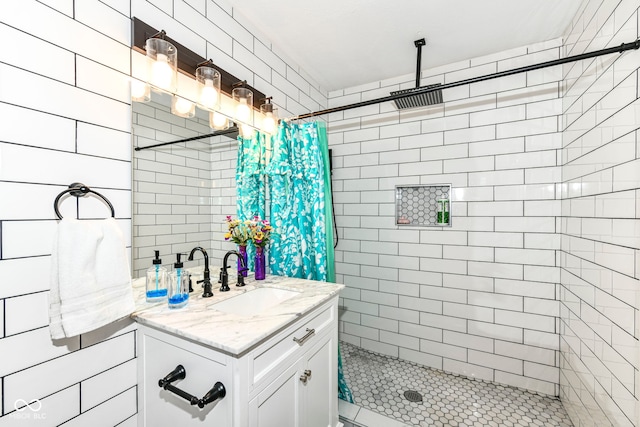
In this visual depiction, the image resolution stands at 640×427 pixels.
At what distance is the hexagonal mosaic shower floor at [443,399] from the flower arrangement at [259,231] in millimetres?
1284

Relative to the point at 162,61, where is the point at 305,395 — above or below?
below

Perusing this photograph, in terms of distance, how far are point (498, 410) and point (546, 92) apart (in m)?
2.16

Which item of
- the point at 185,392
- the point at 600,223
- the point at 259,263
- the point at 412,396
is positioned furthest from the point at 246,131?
the point at 412,396

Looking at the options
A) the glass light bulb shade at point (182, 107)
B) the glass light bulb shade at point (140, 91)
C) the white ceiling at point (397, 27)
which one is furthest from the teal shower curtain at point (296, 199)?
the glass light bulb shade at point (140, 91)

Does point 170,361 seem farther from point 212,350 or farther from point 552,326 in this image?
point 552,326

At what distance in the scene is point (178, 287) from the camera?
1178mm

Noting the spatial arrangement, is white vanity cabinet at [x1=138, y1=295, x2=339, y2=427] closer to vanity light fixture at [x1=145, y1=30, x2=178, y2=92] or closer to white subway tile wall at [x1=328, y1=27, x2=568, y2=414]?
vanity light fixture at [x1=145, y1=30, x2=178, y2=92]

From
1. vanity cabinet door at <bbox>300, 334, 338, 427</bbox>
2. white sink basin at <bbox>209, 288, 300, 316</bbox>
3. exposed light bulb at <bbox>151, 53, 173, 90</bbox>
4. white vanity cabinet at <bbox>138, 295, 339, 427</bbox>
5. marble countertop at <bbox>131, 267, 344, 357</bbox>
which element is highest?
exposed light bulb at <bbox>151, 53, 173, 90</bbox>

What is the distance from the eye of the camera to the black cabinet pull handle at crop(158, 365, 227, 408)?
83cm

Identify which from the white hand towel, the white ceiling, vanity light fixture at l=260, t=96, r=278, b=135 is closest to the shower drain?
the white hand towel

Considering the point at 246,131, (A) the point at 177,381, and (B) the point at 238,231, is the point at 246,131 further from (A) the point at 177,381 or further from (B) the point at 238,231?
(A) the point at 177,381

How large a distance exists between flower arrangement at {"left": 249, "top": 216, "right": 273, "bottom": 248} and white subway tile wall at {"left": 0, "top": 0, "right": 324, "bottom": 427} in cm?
41

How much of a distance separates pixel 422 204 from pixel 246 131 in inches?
59.1

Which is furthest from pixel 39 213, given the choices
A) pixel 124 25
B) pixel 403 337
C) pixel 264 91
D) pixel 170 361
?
pixel 403 337
